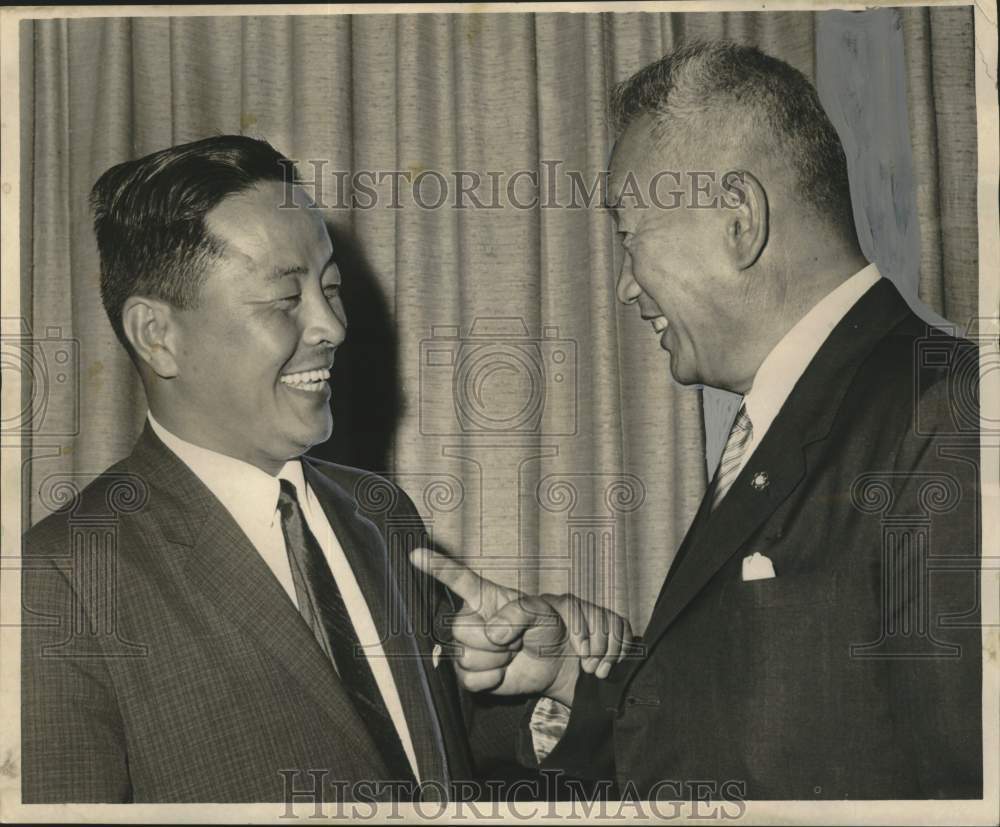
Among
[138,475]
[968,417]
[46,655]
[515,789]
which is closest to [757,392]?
[968,417]

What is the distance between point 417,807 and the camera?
195cm

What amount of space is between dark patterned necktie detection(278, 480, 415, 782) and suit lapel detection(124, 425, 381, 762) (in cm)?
2

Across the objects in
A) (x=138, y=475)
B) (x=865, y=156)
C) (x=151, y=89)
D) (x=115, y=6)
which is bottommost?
(x=138, y=475)

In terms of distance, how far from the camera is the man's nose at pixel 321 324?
6.35 ft

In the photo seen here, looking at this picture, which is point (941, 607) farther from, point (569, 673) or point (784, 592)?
point (569, 673)

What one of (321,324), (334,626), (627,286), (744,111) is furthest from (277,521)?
(744,111)

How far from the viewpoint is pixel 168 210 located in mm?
1928

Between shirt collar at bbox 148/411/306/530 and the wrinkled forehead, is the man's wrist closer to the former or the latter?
shirt collar at bbox 148/411/306/530

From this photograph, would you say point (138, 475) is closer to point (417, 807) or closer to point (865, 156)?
point (417, 807)

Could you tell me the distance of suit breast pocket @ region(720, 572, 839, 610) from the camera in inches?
73.7

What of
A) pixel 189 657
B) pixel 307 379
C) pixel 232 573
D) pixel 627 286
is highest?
pixel 627 286

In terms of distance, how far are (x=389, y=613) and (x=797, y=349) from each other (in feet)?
2.55

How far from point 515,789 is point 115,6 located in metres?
1.46

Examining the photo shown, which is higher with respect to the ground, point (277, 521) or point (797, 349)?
point (797, 349)
